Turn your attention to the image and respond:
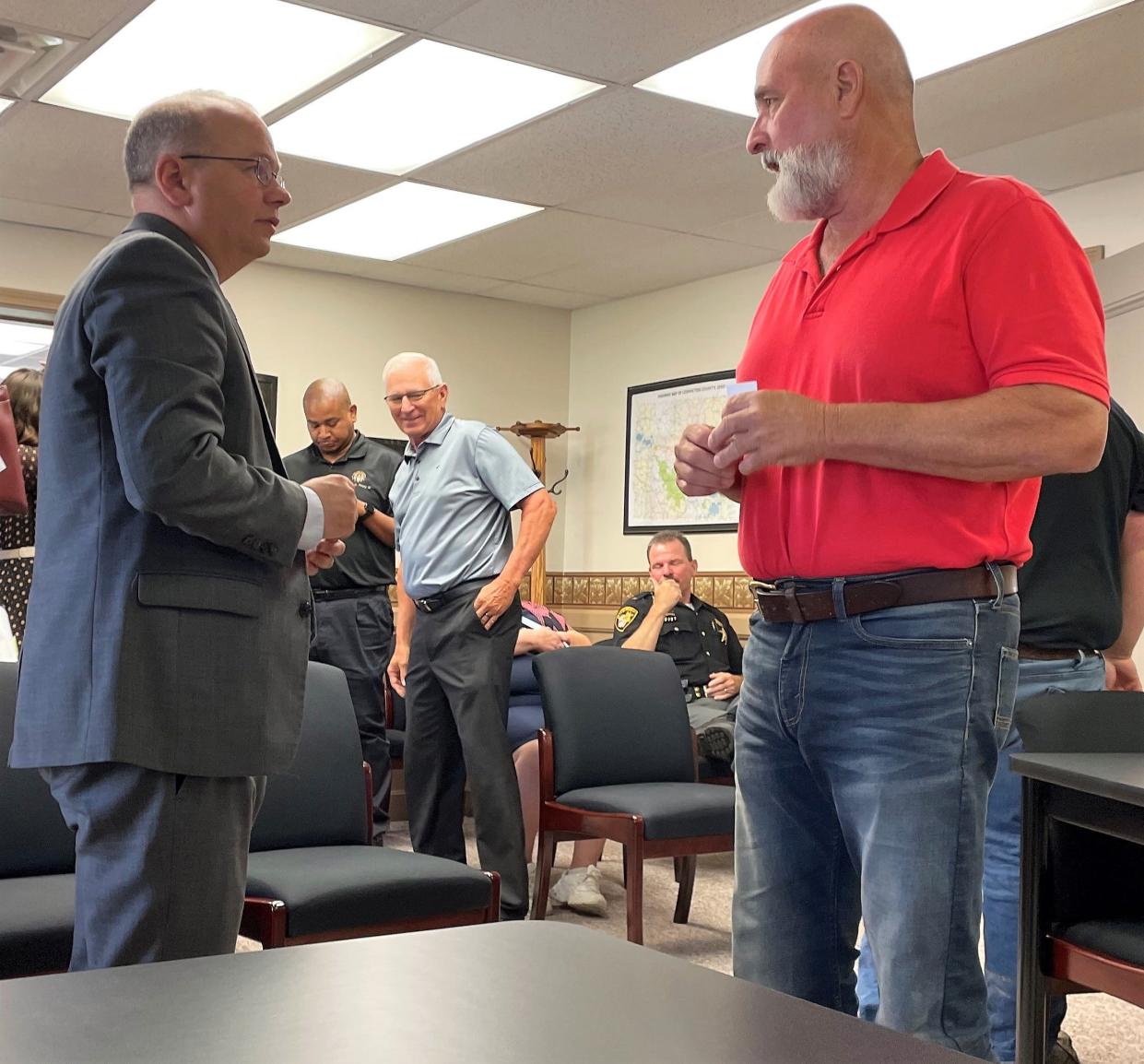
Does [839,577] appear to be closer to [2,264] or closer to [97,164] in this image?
[97,164]

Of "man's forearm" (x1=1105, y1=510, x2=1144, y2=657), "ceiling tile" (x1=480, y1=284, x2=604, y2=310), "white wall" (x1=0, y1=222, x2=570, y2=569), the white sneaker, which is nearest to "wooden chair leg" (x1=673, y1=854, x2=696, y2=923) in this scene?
the white sneaker

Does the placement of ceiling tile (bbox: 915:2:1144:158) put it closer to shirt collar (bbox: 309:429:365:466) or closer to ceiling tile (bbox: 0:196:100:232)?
shirt collar (bbox: 309:429:365:466)

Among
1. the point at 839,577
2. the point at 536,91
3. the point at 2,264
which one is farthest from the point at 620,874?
the point at 2,264

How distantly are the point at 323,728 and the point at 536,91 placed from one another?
255 cm

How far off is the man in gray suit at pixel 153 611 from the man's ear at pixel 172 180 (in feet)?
0.23

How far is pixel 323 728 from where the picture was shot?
2.93 metres

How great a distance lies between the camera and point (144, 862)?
1.63m

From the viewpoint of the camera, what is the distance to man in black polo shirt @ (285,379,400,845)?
4.91 metres

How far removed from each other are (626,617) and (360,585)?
1031 millimetres

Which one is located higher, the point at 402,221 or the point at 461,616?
the point at 402,221

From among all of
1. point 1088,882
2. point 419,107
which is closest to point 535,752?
point 419,107

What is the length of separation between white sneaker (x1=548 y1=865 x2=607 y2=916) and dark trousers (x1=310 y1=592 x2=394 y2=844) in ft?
2.95

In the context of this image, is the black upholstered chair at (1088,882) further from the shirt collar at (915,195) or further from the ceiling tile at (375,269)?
the ceiling tile at (375,269)

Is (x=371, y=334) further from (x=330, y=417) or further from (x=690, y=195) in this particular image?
(x=690, y=195)
